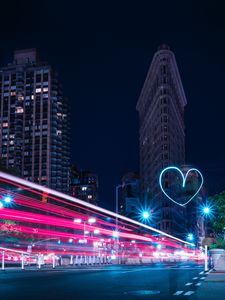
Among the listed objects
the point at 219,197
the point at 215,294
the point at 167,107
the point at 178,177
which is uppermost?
the point at 167,107

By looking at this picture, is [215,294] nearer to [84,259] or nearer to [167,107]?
[84,259]

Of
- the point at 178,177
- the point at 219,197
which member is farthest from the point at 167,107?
the point at 219,197

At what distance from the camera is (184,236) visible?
186 meters

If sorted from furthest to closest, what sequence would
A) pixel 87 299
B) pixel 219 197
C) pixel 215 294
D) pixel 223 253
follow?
pixel 219 197 → pixel 223 253 → pixel 215 294 → pixel 87 299

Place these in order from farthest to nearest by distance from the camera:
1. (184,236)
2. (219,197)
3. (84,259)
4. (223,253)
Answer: (184,236)
(84,259)
(219,197)
(223,253)

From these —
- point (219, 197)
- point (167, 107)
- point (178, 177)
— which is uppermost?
point (167, 107)

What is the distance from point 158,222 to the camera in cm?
17562

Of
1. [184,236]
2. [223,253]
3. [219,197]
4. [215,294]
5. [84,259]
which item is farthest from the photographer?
[184,236]

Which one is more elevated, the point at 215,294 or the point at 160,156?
the point at 160,156

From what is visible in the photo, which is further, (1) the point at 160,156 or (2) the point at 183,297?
(1) the point at 160,156

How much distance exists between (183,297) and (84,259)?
1777 inches

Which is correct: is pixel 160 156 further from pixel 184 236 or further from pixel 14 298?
pixel 14 298

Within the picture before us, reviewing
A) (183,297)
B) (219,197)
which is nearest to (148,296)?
(183,297)

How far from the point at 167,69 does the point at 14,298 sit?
585 ft
